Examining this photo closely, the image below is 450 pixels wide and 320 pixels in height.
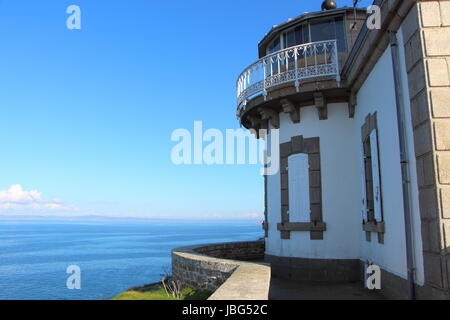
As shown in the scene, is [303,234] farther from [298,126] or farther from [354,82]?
[354,82]

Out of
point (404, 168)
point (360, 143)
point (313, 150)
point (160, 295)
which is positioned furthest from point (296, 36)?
point (160, 295)

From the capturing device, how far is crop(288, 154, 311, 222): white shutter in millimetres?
10227

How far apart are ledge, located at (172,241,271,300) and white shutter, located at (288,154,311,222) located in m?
→ 2.25

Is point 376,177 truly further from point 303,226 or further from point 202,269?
point 202,269

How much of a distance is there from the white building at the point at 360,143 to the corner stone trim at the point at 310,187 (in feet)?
0.09

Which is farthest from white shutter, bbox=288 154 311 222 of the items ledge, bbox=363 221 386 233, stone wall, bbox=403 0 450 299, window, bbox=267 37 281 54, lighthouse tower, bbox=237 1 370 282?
stone wall, bbox=403 0 450 299

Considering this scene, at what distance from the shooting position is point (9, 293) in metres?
29.9

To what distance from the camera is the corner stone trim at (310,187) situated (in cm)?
996

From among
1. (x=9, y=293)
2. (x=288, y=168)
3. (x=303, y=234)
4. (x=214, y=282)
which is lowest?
(x=9, y=293)

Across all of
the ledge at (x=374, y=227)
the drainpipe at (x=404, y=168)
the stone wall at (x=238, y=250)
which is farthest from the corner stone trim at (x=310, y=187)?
the drainpipe at (x=404, y=168)

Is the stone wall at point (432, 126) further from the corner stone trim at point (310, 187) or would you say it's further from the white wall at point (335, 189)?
the corner stone trim at point (310, 187)

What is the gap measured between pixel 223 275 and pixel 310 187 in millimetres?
3559
